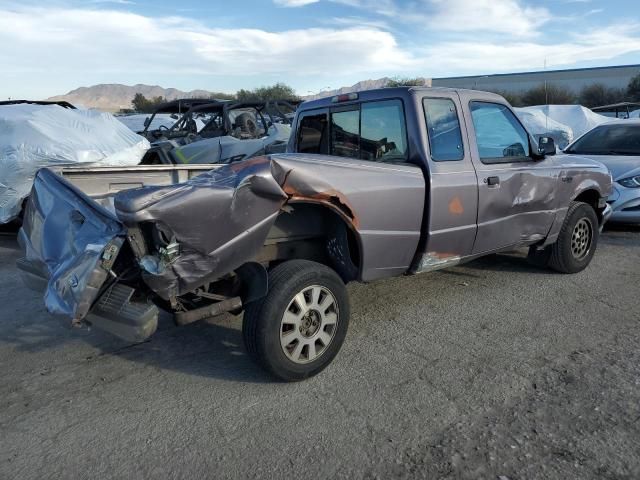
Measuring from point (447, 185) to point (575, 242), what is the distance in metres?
2.46

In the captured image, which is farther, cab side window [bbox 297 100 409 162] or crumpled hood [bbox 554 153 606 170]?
crumpled hood [bbox 554 153 606 170]

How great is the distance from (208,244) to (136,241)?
39cm

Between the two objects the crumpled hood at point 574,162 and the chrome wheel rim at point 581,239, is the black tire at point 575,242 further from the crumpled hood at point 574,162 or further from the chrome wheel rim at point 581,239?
the crumpled hood at point 574,162

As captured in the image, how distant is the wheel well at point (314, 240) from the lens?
3717mm

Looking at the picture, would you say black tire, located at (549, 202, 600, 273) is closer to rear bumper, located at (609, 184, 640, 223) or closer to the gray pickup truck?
the gray pickup truck

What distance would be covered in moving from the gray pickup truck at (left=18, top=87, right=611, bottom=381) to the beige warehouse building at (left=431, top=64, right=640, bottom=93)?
4516cm

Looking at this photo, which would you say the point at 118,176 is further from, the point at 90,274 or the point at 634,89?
the point at 634,89

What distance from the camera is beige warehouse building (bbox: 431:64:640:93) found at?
161 feet

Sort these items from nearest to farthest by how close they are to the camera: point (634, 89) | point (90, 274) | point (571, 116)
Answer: point (90, 274) < point (571, 116) < point (634, 89)

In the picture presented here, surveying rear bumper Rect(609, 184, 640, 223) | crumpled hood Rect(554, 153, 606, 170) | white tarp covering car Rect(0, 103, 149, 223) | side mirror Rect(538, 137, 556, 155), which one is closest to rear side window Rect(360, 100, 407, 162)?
side mirror Rect(538, 137, 556, 155)

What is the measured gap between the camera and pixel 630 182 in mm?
7496

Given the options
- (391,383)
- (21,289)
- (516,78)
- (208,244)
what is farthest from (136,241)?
(516,78)

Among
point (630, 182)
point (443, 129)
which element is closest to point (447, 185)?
point (443, 129)

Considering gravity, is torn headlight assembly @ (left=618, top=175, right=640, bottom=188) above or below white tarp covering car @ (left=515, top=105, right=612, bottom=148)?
below
